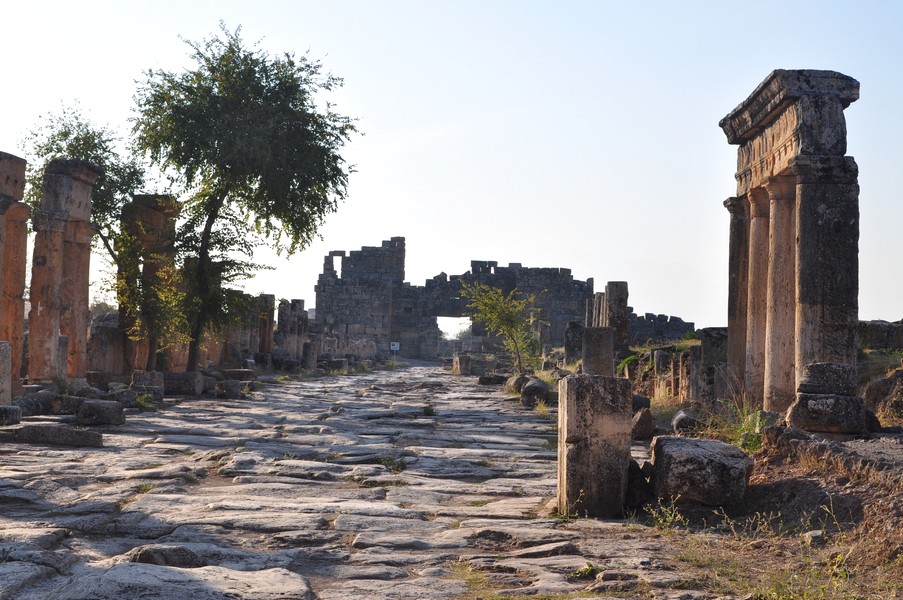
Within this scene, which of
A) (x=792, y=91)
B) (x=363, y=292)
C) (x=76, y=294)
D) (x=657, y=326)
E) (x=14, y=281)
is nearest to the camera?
(x=792, y=91)

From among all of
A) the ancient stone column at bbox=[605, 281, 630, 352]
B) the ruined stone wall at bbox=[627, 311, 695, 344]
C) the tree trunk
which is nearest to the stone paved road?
the tree trunk

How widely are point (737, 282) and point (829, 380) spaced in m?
5.33

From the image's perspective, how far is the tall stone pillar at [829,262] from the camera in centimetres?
1090

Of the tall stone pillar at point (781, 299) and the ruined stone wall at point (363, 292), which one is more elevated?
the ruined stone wall at point (363, 292)

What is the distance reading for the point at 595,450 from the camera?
272 inches

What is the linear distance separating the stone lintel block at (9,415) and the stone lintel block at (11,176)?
13.0ft

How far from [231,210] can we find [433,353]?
2931cm

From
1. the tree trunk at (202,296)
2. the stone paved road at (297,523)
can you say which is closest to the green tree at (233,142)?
the tree trunk at (202,296)

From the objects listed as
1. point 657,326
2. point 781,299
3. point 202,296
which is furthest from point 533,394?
point 657,326

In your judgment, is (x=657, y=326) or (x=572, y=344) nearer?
(x=572, y=344)

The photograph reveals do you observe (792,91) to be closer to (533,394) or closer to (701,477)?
A: (701,477)

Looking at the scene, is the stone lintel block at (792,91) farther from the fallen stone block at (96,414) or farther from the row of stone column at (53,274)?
the row of stone column at (53,274)

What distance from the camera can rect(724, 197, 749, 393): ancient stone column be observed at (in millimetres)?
14297

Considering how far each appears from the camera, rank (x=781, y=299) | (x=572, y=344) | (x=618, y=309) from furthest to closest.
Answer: (x=572, y=344), (x=618, y=309), (x=781, y=299)
